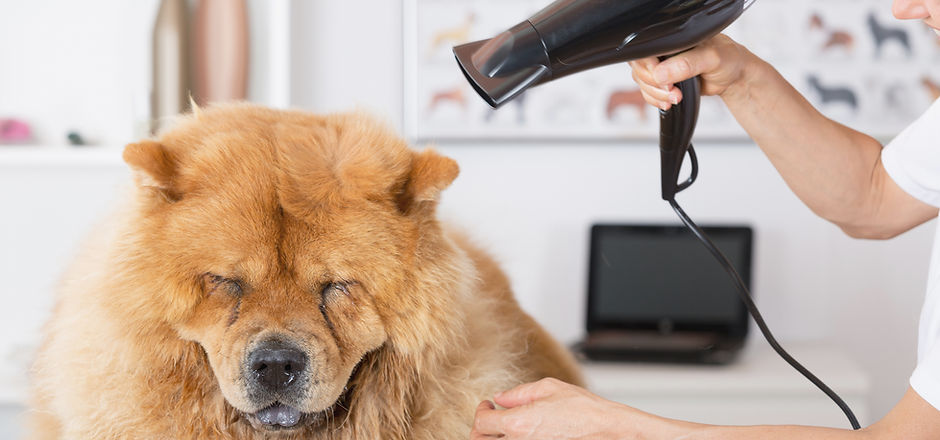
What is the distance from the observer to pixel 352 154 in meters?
0.97

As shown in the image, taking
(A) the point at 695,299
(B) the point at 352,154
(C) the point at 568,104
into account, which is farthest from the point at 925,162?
(C) the point at 568,104

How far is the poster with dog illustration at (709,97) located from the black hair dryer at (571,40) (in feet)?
6.71

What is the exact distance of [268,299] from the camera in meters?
0.91

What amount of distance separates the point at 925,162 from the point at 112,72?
2.52 metres

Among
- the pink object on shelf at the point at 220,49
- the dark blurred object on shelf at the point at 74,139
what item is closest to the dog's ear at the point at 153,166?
the pink object on shelf at the point at 220,49

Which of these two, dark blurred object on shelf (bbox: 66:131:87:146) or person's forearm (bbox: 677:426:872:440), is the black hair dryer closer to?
person's forearm (bbox: 677:426:872:440)

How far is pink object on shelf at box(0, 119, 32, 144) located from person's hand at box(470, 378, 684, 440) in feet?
7.84

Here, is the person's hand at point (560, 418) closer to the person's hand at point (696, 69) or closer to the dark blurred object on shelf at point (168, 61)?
the person's hand at point (696, 69)

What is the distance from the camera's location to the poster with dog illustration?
9.42 ft

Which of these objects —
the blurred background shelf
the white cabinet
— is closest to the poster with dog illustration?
the white cabinet

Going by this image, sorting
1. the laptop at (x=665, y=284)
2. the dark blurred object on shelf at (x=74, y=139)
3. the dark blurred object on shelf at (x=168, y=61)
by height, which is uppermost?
the dark blurred object on shelf at (x=168, y=61)

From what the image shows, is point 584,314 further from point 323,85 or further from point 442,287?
point 442,287

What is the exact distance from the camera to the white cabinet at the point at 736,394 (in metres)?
2.39

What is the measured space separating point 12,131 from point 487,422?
7.94 ft
